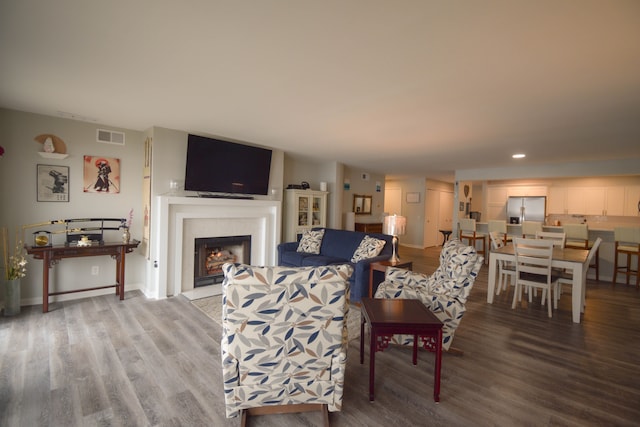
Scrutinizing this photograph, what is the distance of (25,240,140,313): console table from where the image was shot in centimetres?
331

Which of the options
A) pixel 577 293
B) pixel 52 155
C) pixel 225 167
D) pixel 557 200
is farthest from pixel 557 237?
pixel 52 155

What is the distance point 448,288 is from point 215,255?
3689mm

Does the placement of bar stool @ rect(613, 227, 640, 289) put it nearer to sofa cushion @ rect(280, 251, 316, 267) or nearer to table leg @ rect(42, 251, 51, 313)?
sofa cushion @ rect(280, 251, 316, 267)

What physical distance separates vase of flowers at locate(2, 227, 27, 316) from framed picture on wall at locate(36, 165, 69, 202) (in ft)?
1.81

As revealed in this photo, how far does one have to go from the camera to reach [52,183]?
3.63m

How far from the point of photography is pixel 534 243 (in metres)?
3.69

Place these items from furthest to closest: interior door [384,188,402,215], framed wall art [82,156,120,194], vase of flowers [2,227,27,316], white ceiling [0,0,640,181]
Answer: interior door [384,188,402,215], framed wall art [82,156,120,194], vase of flowers [2,227,27,316], white ceiling [0,0,640,181]

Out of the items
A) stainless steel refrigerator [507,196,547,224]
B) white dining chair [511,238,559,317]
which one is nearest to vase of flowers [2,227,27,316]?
white dining chair [511,238,559,317]

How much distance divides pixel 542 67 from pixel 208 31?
228 cm

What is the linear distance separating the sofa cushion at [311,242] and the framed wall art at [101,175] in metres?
2.93

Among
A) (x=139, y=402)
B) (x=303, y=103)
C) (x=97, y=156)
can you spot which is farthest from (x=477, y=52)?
(x=97, y=156)

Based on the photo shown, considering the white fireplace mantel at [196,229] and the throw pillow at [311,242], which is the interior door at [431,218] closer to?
the throw pillow at [311,242]

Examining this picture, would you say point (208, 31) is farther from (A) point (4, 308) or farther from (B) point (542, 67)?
(A) point (4, 308)

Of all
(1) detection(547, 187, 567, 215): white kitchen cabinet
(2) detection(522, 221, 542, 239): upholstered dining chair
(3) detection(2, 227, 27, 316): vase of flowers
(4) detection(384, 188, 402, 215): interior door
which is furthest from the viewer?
(4) detection(384, 188, 402, 215): interior door
